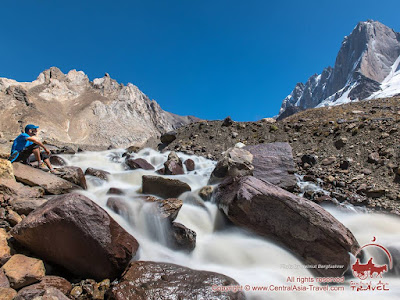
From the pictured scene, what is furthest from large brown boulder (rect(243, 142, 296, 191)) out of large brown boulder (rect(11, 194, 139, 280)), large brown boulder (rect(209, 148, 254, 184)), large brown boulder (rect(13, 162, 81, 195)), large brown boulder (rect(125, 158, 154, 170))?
large brown boulder (rect(13, 162, 81, 195))

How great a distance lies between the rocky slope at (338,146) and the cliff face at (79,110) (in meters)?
55.9

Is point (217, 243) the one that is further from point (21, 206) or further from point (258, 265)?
point (21, 206)

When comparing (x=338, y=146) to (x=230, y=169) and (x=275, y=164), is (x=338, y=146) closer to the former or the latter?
(x=275, y=164)

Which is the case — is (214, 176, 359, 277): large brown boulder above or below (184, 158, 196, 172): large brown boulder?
below

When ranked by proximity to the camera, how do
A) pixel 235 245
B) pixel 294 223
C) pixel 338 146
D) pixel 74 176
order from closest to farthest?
pixel 294 223
pixel 235 245
pixel 74 176
pixel 338 146

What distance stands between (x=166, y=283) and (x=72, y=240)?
88.5 inches

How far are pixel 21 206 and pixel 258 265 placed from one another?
21.7 ft

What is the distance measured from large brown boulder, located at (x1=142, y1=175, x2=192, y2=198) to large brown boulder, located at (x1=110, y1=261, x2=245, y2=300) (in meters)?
3.86

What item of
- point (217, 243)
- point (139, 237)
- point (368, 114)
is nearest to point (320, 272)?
point (217, 243)

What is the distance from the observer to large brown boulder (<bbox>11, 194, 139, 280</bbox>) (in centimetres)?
461

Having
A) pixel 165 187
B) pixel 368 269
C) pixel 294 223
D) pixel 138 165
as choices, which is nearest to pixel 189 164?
pixel 138 165

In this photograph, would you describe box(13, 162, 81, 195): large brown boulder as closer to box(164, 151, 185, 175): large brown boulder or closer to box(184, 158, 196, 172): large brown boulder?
box(164, 151, 185, 175): large brown boulder

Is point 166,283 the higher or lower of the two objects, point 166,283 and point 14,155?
the lower

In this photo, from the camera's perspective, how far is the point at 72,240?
183 inches
